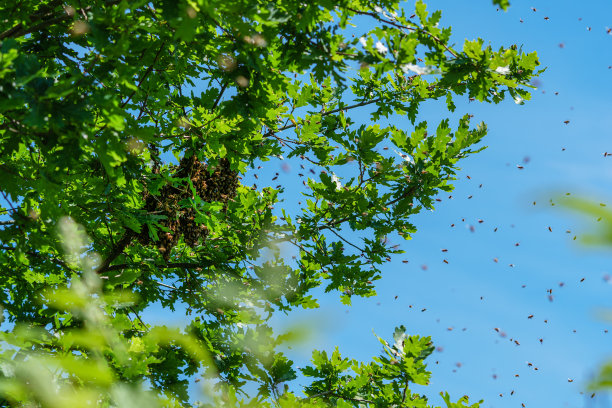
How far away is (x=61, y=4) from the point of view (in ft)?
17.2

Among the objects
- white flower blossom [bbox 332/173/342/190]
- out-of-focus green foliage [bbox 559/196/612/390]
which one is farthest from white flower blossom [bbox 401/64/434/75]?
out-of-focus green foliage [bbox 559/196/612/390]

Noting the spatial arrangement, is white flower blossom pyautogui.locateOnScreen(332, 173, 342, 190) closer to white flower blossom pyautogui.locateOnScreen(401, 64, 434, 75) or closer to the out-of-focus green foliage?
white flower blossom pyautogui.locateOnScreen(401, 64, 434, 75)

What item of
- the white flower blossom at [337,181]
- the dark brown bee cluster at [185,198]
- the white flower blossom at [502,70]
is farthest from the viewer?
the dark brown bee cluster at [185,198]

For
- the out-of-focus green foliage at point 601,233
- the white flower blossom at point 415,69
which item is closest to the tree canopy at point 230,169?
the white flower blossom at point 415,69

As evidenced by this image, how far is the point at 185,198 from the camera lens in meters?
6.61

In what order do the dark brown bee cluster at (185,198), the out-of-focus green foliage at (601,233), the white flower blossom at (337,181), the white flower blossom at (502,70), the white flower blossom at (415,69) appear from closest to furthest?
1. the out-of-focus green foliage at (601,233)
2. the white flower blossom at (415,69)
3. the white flower blossom at (502,70)
4. the white flower blossom at (337,181)
5. the dark brown bee cluster at (185,198)

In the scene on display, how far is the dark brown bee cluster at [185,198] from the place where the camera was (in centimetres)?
655

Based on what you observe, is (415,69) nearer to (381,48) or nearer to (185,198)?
(381,48)

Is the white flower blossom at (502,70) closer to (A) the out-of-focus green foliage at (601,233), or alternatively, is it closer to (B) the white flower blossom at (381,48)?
(B) the white flower blossom at (381,48)

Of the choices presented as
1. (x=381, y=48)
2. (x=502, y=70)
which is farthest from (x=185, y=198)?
(x=502, y=70)

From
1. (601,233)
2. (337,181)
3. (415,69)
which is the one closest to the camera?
(601,233)

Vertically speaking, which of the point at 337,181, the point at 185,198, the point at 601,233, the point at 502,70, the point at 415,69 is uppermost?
the point at 337,181

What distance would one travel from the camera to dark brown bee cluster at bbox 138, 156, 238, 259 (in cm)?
655

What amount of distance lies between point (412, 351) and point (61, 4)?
528 cm
